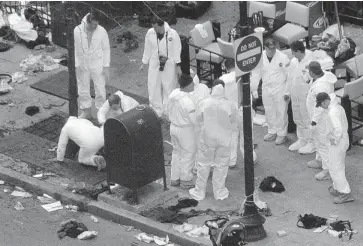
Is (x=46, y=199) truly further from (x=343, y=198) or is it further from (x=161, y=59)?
(x=343, y=198)

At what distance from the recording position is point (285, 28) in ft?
75.9

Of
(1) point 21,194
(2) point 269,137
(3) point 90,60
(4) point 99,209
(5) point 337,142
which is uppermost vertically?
(5) point 337,142

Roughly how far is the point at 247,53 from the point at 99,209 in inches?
145

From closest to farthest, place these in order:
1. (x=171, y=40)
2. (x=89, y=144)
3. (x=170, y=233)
Result: (x=170, y=233)
(x=89, y=144)
(x=171, y=40)

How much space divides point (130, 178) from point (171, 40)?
3545mm

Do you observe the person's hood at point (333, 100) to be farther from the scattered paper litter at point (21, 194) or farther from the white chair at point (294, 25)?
the scattered paper litter at point (21, 194)

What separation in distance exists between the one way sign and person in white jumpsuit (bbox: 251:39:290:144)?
2.93 metres

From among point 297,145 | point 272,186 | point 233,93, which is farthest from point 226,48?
point 272,186

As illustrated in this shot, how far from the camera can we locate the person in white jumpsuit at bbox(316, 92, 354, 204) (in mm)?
18000

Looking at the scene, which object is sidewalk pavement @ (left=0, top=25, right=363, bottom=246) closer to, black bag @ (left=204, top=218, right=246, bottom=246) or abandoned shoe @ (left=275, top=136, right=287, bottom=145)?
abandoned shoe @ (left=275, top=136, right=287, bottom=145)

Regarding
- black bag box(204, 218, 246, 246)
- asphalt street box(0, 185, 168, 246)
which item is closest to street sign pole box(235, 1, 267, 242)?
black bag box(204, 218, 246, 246)

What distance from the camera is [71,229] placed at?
1803cm

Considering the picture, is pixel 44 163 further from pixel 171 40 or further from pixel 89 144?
pixel 171 40

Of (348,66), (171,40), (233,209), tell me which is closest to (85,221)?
(233,209)
